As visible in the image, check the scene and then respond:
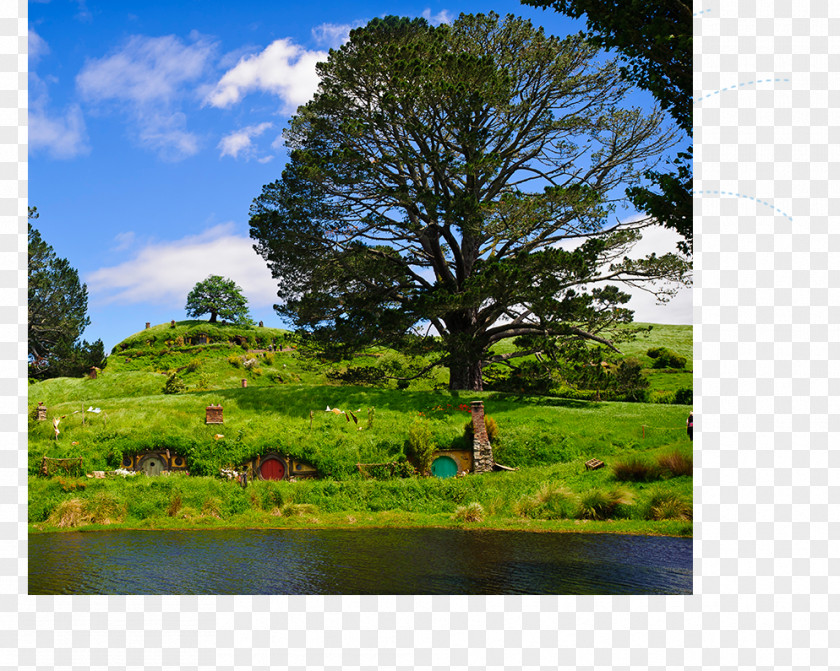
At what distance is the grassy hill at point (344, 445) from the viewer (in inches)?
613

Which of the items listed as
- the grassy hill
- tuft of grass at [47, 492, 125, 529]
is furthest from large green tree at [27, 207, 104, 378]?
tuft of grass at [47, 492, 125, 529]

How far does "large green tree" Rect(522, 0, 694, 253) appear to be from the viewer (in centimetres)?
941

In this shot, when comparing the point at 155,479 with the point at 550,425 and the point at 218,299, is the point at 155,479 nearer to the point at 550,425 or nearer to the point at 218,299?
the point at 550,425

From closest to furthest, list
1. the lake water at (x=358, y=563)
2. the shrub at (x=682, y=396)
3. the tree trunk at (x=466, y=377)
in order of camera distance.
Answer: the lake water at (x=358, y=563) → the tree trunk at (x=466, y=377) → the shrub at (x=682, y=396)

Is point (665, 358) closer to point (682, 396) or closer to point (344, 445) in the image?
point (682, 396)

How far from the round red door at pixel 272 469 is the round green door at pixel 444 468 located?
4.71 meters

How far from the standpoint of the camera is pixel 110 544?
12055 mm

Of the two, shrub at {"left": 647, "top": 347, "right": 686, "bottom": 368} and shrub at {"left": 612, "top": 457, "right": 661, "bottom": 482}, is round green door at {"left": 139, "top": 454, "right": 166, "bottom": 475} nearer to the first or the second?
shrub at {"left": 612, "top": 457, "right": 661, "bottom": 482}

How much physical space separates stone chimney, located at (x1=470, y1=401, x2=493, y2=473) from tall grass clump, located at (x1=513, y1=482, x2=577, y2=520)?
312 centimetres

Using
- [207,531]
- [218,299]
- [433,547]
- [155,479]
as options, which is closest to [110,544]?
[207,531]

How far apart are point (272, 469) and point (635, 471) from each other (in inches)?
420

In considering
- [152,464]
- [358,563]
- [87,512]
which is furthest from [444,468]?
[87,512]

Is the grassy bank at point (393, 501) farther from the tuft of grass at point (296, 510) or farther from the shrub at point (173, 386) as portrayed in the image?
the shrub at point (173, 386)

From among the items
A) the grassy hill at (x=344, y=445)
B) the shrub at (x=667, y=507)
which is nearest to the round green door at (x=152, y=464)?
the grassy hill at (x=344, y=445)
